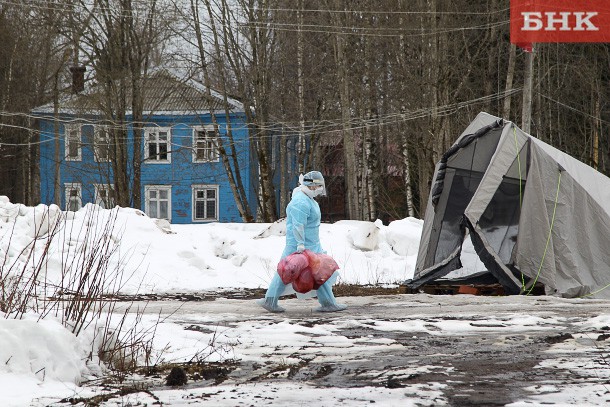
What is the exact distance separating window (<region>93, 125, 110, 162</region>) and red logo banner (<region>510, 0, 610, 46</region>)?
57.1 ft

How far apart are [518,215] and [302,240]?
4457 mm

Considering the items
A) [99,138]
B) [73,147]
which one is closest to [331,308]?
[99,138]

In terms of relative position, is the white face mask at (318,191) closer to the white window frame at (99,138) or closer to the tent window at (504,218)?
the tent window at (504,218)

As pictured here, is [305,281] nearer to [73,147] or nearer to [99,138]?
[99,138]

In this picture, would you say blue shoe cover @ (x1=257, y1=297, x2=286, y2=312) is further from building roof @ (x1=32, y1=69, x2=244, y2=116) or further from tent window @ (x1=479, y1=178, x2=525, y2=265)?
building roof @ (x1=32, y1=69, x2=244, y2=116)

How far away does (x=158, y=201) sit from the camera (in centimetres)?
4394

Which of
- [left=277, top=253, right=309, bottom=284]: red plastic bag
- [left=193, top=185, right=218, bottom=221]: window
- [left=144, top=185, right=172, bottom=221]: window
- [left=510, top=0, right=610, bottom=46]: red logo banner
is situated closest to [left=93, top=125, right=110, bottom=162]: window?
[left=144, top=185, right=172, bottom=221]: window

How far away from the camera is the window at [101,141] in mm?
36500

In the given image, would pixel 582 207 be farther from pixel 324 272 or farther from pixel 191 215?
pixel 191 215

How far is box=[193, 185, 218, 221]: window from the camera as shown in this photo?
43.2 meters

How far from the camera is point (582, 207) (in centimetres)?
1400

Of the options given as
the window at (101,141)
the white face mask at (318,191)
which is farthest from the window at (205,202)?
the white face mask at (318,191)

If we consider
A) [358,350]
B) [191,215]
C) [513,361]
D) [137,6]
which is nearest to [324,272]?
[358,350]

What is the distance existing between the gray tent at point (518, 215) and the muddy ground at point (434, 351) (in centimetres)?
150
